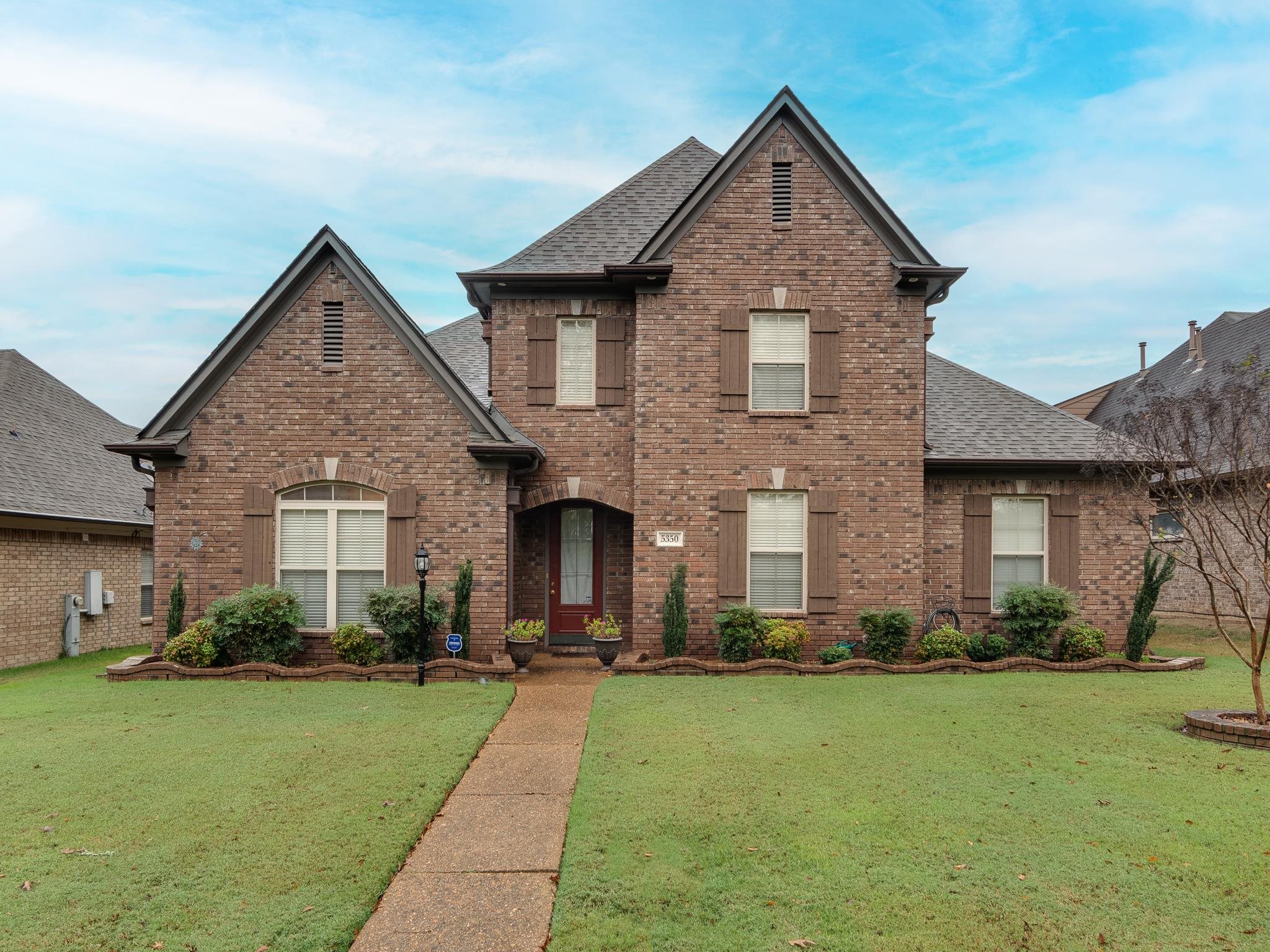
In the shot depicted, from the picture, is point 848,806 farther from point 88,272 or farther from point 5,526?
point 88,272

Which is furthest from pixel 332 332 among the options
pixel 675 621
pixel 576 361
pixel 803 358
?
pixel 803 358

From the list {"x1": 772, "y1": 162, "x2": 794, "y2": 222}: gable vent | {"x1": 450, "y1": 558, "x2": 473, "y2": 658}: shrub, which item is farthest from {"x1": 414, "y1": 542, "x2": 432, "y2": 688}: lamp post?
{"x1": 772, "y1": 162, "x2": 794, "y2": 222}: gable vent

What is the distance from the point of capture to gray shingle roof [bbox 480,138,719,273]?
511 inches

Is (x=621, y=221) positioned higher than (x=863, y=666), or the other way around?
(x=621, y=221)

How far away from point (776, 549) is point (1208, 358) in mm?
20577

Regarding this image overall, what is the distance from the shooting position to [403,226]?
91.1ft

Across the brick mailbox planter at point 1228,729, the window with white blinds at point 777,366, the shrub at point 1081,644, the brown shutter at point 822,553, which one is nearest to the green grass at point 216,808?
the brown shutter at point 822,553

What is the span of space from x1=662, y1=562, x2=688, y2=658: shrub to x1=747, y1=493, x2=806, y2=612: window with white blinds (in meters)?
1.23

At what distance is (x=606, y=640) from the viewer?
11398 mm

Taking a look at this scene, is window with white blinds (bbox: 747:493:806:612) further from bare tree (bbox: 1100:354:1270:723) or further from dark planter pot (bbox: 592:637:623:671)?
bare tree (bbox: 1100:354:1270:723)

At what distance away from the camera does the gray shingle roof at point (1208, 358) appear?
22.0 metres

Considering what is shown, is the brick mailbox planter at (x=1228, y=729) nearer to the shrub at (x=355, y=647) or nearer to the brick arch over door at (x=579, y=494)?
the brick arch over door at (x=579, y=494)

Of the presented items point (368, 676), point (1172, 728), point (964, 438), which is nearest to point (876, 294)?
point (964, 438)

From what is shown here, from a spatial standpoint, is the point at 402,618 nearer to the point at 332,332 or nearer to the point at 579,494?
the point at 579,494
